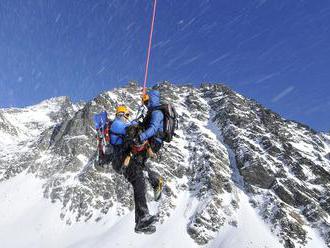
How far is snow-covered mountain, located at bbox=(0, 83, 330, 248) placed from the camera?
442ft

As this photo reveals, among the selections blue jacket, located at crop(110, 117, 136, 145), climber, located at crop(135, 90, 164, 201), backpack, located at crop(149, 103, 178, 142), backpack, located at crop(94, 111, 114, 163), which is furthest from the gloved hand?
backpack, located at crop(94, 111, 114, 163)

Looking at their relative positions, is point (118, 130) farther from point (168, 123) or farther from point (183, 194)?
point (183, 194)

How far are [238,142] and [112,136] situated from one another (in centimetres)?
17089

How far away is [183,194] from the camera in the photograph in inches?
6038

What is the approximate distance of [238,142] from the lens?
180375mm

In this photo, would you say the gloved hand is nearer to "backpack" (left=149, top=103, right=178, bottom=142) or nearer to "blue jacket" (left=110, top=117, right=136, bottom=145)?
"blue jacket" (left=110, top=117, right=136, bottom=145)

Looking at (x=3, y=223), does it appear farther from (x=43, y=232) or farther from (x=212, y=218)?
(x=212, y=218)

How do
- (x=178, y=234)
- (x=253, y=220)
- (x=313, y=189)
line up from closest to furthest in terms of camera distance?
(x=178, y=234) → (x=253, y=220) → (x=313, y=189)

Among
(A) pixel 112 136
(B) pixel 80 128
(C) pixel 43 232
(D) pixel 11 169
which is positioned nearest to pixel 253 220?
(C) pixel 43 232

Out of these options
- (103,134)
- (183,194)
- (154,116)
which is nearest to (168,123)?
(154,116)

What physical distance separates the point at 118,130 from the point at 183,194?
143 meters

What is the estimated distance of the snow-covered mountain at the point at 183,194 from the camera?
134625 mm

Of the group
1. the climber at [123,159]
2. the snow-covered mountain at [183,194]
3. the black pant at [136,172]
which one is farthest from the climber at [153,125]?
the snow-covered mountain at [183,194]

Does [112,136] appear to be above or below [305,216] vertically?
below
